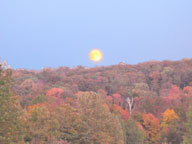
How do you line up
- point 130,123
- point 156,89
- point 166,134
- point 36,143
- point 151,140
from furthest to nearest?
point 156,89, point 151,140, point 166,134, point 130,123, point 36,143

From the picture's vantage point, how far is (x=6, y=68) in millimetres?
16422

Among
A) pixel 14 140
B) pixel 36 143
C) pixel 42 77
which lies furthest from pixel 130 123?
pixel 42 77

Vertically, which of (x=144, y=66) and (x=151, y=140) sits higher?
(x=144, y=66)


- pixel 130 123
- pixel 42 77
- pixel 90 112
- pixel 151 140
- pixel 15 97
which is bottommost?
pixel 151 140

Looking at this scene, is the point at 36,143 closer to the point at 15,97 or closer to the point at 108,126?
the point at 15,97

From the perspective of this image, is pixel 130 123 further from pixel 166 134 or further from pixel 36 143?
pixel 36 143

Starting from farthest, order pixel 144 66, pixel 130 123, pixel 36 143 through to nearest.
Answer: pixel 144 66 < pixel 130 123 < pixel 36 143

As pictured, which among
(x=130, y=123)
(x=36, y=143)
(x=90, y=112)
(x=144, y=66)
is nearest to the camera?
(x=36, y=143)

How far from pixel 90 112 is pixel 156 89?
4143 inches

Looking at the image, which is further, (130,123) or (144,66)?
(144,66)

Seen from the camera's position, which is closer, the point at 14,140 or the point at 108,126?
the point at 14,140

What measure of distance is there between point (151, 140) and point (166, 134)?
18.4 ft

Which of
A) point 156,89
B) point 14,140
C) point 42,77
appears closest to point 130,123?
point 14,140

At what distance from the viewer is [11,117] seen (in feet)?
52.4
